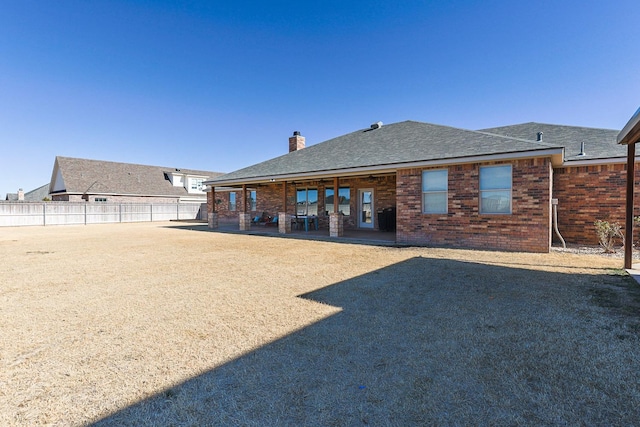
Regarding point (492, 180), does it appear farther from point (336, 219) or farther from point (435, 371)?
point (435, 371)

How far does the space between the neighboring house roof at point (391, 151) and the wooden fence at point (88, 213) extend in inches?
560

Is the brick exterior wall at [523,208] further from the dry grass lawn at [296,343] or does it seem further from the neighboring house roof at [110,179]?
the neighboring house roof at [110,179]

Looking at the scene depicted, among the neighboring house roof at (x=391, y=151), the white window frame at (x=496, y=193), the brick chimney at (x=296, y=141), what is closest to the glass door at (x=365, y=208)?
the neighboring house roof at (x=391, y=151)

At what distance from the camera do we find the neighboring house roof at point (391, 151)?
9.52m

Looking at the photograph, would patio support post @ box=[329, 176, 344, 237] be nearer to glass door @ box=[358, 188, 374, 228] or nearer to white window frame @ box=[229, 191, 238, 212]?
glass door @ box=[358, 188, 374, 228]

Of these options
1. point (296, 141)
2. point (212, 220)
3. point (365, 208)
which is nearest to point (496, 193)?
point (365, 208)

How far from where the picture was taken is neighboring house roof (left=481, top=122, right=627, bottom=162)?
1026 centimetres

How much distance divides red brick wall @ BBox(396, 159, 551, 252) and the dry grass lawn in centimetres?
224

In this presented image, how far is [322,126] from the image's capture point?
78.5 feet

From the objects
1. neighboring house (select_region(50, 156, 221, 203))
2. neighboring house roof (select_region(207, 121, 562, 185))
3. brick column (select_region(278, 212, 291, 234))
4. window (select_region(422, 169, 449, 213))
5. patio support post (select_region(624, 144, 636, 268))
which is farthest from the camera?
neighboring house (select_region(50, 156, 221, 203))

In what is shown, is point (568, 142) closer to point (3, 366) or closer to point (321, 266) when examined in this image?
point (321, 266)

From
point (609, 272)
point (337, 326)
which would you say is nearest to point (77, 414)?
point (337, 326)

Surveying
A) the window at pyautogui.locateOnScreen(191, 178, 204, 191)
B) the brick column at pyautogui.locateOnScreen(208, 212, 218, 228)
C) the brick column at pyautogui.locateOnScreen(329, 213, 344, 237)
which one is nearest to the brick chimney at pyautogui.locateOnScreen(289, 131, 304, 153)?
the brick column at pyautogui.locateOnScreen(208, 212, 218, 228)

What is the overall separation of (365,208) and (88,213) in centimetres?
2312
